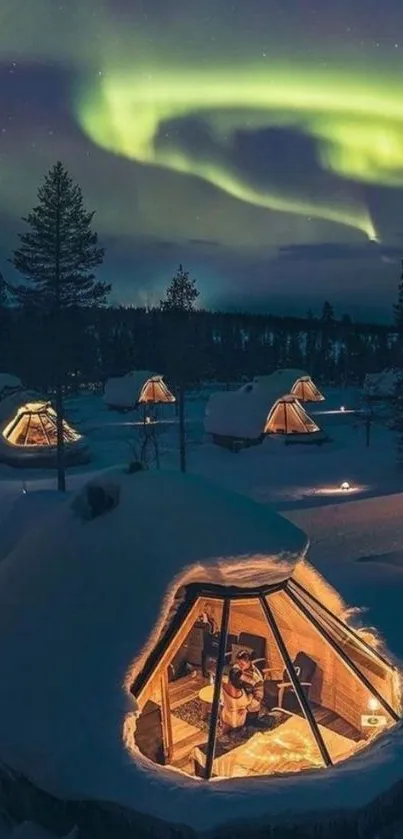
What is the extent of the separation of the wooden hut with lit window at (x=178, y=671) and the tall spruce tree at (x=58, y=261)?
14581mm

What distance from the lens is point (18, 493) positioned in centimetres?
2100

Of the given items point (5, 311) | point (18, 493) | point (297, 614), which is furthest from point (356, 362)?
point (297, 614)

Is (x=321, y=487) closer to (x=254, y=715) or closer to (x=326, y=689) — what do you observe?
(x=326, y=689)

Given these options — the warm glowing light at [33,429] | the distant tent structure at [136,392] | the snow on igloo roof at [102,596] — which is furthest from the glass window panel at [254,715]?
the distant tent structure at [136,392]

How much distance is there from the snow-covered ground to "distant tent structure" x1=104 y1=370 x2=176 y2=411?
100 cm

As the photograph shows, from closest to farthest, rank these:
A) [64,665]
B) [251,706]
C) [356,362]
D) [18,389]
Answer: [64,665], [251,706], [18,389], [356,362]

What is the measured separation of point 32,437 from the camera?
2731cm

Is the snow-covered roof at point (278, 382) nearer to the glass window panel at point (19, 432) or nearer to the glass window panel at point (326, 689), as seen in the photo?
the glass window panel at point (19, 432)

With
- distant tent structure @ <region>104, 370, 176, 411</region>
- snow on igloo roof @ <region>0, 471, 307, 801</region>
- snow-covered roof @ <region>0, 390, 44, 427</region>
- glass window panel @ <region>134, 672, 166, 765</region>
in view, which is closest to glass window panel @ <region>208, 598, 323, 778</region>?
glass window panel @ <region>134, 672, 166, 765</region>

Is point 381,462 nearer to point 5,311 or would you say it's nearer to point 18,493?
point 18,493

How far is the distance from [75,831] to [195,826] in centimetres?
108

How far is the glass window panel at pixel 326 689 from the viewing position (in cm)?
663

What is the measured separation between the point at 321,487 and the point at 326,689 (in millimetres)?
15921

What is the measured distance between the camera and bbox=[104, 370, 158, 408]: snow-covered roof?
145 ft
